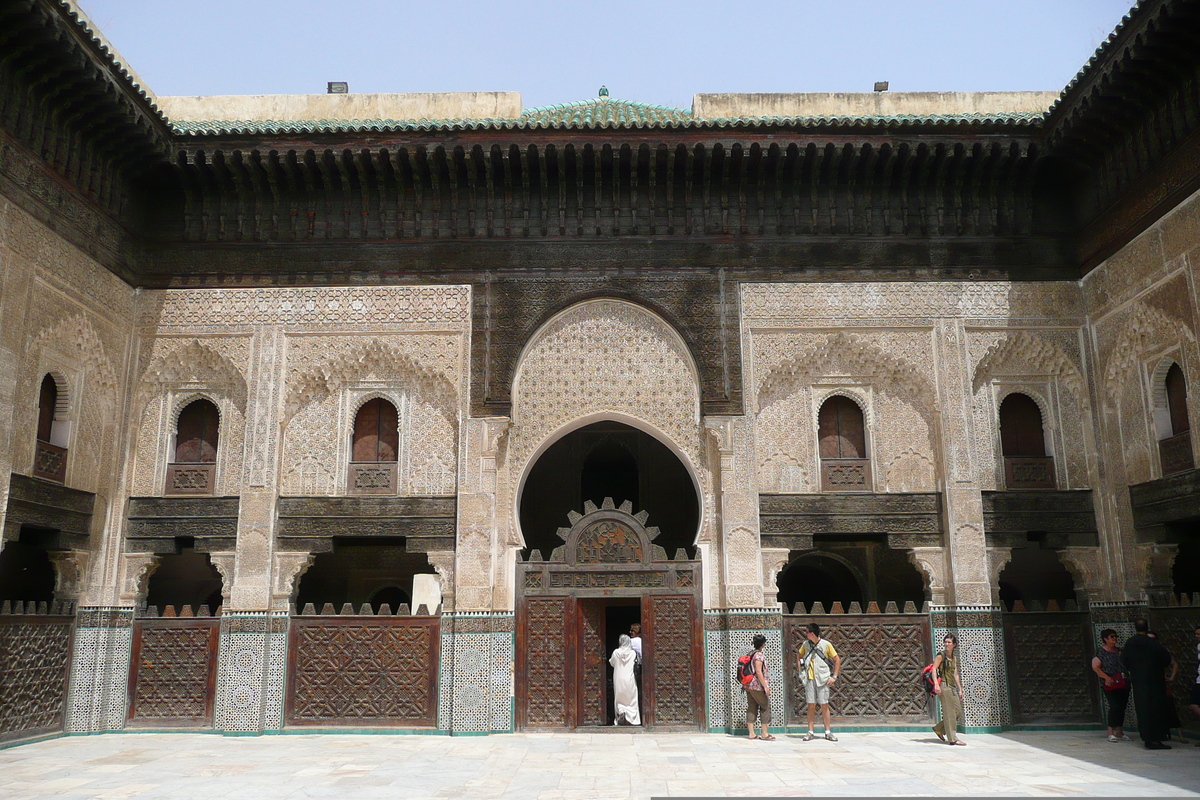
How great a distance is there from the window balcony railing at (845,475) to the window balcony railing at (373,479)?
3998 mm

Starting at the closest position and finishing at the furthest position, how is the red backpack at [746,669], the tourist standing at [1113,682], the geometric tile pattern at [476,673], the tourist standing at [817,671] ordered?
1. the tourist standing at [1113,682]
2. the red backpack at [746,669]
3. the tourist standing at [817,671]
4. the geometric tile pattern at [476,673]

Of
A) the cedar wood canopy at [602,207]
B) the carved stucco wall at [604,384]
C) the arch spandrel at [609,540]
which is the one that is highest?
the cedar wood canopy at [602,207]

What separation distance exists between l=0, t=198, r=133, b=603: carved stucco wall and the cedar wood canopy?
46 cm

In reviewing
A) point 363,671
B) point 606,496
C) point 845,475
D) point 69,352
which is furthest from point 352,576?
point 845,475

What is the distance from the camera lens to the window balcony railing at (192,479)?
8633 mm

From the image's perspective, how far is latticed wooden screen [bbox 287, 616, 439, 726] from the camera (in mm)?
8094

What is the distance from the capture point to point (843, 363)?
8867 millimetres

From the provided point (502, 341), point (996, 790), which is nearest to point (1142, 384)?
point (996, 790)

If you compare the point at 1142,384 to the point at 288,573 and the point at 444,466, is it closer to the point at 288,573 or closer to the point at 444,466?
the point at 444,466

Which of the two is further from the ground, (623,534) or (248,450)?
(248,450)

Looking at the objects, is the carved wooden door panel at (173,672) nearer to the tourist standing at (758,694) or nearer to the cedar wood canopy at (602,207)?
the cedar wood canopy at (602,207)

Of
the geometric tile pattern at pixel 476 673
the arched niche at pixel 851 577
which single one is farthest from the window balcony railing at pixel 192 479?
the arched niche at pixel 851 577

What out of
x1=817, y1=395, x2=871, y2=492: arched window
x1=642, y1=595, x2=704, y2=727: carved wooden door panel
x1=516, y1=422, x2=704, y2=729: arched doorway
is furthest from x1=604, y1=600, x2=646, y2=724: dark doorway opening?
x1=817, y1=395, x2=871, y2=492: arched window

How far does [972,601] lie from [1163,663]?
5.12 feet
